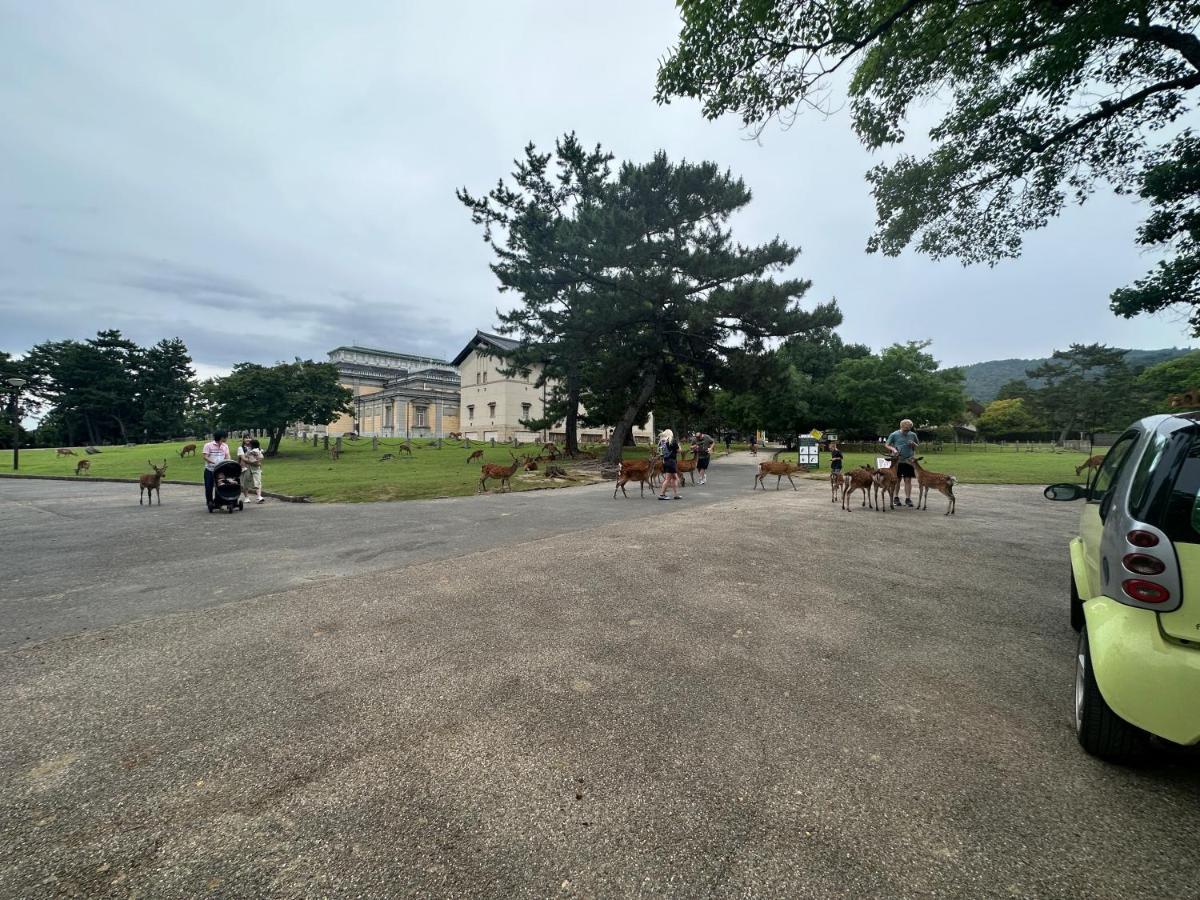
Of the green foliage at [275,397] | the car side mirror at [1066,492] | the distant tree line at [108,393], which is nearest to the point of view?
the car side mirror at [1066,492]

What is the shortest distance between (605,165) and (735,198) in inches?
312

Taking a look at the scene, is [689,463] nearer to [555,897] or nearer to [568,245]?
[568,245]

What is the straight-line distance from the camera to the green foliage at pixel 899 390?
4128 centimetres

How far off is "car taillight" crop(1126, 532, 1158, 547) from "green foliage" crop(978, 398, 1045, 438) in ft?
278

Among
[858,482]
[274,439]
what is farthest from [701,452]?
[274,439]

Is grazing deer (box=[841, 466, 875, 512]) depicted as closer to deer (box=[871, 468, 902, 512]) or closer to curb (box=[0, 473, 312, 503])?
deer (box=[871, 468, 902, 512])

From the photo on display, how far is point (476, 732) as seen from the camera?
255 centimetres

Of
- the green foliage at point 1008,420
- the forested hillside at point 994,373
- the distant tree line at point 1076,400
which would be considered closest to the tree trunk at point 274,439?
the distant tree line at point 1076,400

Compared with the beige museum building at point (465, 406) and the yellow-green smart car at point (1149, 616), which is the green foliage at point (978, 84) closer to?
the yellow-green smart car at point (1149, 616)

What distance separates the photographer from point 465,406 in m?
60.3

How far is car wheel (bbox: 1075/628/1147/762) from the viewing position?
224 centimetres

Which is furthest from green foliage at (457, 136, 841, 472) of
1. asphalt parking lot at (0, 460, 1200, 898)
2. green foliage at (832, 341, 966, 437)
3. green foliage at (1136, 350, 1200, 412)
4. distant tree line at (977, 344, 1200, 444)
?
distant tree line at (977, 344, 1200, 444)

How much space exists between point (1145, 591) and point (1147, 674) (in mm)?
398

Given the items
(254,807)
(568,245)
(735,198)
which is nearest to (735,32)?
(254,807)
